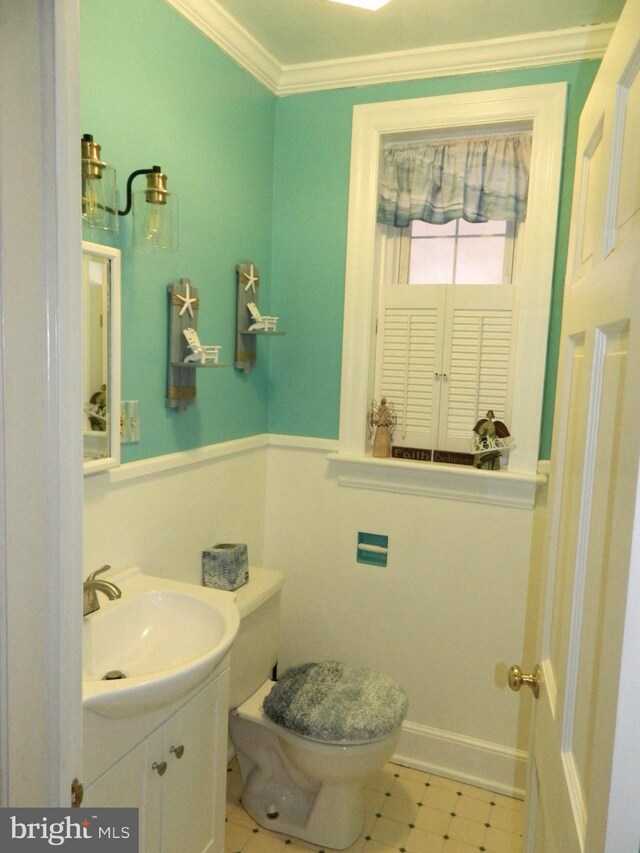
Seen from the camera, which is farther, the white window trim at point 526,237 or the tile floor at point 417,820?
the white window trim at point 526,237

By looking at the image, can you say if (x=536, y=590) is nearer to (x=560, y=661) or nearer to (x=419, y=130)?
(x=560, y=661)

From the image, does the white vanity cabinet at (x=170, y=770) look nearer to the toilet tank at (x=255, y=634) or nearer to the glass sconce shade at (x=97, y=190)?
the toilet tank at (x=255, y=634)

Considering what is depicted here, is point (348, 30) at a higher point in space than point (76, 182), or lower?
higher

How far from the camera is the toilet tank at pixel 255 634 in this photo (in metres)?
2.09

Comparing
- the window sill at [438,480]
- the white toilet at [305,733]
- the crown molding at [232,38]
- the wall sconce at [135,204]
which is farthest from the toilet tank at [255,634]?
the crown molding at [232,38]

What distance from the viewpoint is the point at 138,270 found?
5.95 feet

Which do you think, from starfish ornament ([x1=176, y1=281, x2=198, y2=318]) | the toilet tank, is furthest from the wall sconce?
the toilet tank

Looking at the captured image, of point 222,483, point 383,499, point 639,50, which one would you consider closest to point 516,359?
point 383,499

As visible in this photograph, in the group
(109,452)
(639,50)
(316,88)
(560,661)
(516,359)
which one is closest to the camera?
(639,50)

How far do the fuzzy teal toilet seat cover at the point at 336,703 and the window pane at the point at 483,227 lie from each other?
65.3 inches

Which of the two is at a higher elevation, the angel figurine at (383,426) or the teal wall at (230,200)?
the teal wall at (230,200)

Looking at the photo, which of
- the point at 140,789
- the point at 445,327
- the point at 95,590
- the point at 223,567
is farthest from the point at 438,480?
the point at 140,789

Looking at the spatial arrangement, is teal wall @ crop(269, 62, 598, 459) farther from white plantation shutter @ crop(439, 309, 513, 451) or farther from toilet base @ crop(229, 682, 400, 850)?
toilet base @ crop(229, 682, 400, 850)

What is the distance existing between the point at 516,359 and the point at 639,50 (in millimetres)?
1520
